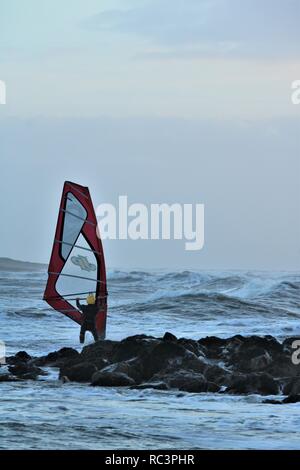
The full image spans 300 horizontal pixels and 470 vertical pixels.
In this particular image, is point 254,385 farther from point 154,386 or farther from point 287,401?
Answer: point 154,386

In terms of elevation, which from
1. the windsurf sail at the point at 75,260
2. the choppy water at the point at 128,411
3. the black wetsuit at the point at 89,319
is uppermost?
the windsurf sail at the point at 75,260

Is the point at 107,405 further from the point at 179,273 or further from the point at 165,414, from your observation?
the point at 179,273

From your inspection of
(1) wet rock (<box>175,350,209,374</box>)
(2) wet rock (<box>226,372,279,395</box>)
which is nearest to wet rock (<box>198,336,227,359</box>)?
(1) wet rock (<box>175,350,209,374</box>)

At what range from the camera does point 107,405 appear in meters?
16.8

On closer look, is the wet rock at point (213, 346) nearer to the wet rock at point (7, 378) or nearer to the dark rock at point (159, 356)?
the dark rock at point (159, 356)

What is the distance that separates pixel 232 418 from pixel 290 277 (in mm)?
25183

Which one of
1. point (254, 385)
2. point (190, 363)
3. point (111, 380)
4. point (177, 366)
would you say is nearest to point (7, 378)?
point (111, 380)

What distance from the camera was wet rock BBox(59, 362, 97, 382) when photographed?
18.8m

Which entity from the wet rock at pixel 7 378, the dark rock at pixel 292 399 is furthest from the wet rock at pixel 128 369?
the dark rock at pixel 292 399

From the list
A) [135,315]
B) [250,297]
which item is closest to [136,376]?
[135,315]

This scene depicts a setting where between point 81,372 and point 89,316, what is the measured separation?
4.63 meters

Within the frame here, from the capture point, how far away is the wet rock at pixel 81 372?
18781mm

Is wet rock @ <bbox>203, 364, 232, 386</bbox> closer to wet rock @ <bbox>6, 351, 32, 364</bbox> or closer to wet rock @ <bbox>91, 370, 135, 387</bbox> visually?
wet rock @ <bbox>91, 370, 135, 387</bbox>

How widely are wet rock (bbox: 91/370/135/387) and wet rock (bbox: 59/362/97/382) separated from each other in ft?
1.08
